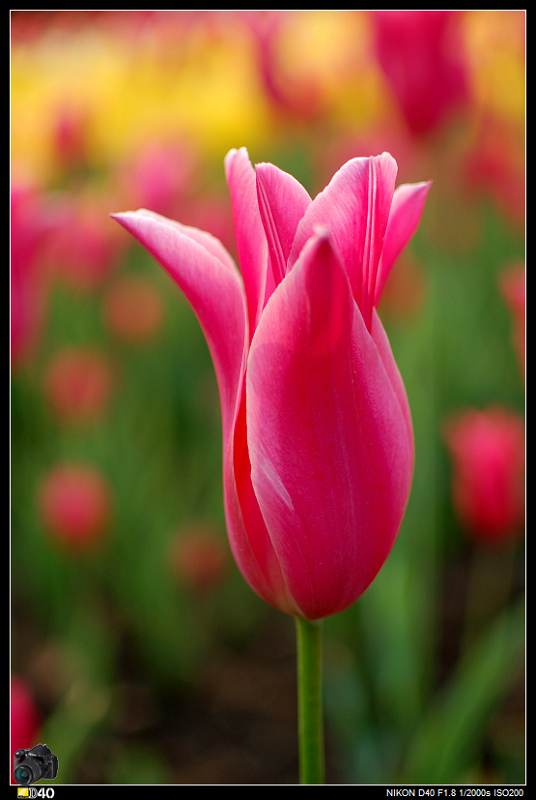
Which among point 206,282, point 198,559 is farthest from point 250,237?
point 198,559

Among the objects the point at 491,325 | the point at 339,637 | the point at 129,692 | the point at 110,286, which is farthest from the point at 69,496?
the point at 491,325

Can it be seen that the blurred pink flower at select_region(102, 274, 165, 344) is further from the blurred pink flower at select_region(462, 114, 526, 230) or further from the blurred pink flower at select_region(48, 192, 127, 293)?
the blurred pink flower at select_region(462, 114, 526, 230)

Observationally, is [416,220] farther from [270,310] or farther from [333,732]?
[333,732]

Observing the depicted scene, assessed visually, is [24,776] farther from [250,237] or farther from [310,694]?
[250,237]

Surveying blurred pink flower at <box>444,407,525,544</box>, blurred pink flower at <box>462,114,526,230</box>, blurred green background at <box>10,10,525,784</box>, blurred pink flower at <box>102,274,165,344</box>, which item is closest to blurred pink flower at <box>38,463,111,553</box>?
blurred green background at <box>10,10,525,784</box>

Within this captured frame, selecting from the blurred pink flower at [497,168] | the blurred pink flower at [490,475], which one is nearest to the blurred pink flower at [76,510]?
the blurred pink flower at [490,475]

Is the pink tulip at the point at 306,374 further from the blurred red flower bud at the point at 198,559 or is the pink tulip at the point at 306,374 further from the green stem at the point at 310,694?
the blurred red flower bud at the point at 198,559
